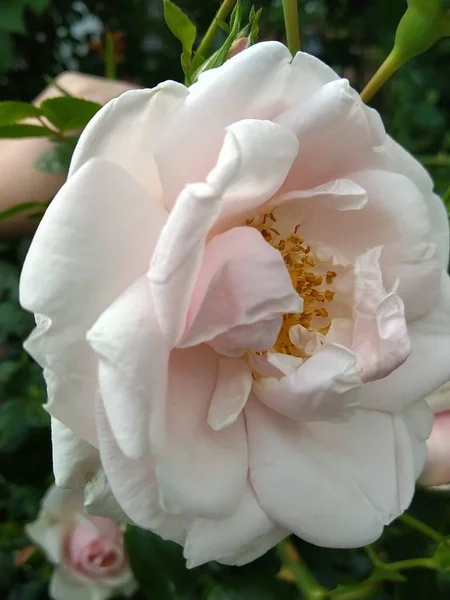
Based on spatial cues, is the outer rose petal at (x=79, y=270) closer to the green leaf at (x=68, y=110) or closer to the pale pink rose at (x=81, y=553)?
the green leaf at (x=68, y=110)

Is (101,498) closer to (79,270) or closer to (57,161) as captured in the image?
(79,270)

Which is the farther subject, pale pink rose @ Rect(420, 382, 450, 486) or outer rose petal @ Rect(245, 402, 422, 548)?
pale pink rose @ Rect(420, 382, 450, 486)

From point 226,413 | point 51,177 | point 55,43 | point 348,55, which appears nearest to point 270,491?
point 226,413

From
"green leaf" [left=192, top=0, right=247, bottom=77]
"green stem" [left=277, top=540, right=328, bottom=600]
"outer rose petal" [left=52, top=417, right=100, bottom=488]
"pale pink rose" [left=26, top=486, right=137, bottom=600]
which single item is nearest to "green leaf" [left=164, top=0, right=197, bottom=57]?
"green leaf" [left=192, top=0, right=247, bottom=77]

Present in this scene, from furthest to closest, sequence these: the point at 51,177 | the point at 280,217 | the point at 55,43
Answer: the point at 55,43
the point at 51,177
the point at 280,217

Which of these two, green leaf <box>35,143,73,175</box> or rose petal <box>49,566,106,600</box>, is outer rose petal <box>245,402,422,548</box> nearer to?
green leaf <box>35,143,73,175</box>

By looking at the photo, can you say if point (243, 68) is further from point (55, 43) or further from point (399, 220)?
point (55, 43)

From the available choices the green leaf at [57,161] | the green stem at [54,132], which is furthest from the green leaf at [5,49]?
the green stem at [54,132]
